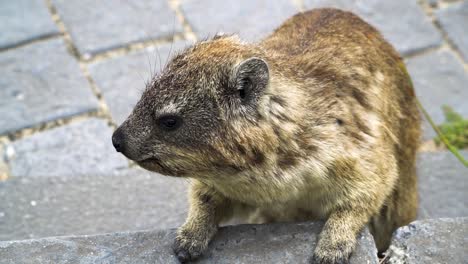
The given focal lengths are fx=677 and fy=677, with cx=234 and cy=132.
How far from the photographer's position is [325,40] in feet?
13.2

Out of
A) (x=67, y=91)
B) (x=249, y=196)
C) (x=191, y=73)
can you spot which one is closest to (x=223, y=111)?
(x=191, y=73)

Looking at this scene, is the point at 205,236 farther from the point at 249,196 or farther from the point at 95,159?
the point at 95,159

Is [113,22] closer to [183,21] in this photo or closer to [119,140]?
[183,21]

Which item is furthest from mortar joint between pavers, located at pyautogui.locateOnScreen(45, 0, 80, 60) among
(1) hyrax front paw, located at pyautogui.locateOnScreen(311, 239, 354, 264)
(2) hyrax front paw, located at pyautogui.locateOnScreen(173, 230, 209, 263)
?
(1) hyrax front paw, located at pyautogui.locateOnScreen(311, 239, 354, 264)

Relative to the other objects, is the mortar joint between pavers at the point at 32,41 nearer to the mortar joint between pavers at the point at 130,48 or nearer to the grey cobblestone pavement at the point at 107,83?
the grey cobblestone pavement at the point at 107,83

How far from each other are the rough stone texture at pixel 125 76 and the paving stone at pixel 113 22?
0.57ft

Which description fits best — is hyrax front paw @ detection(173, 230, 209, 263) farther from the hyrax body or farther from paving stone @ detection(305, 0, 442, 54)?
paving stone @ detection(305, 0, 442, 54)

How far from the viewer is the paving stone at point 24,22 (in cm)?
593

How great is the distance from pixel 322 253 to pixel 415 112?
4.69 feet

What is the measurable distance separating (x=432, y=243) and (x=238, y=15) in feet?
11.2

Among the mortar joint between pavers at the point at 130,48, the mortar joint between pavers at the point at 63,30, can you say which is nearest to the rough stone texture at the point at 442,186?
the mortar joint between pavers at the point at 130,48

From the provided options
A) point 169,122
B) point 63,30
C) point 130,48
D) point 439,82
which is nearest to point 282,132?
point 169,122

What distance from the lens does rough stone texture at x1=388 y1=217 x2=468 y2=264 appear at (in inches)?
136

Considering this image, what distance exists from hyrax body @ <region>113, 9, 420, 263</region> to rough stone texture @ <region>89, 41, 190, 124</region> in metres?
1.78
